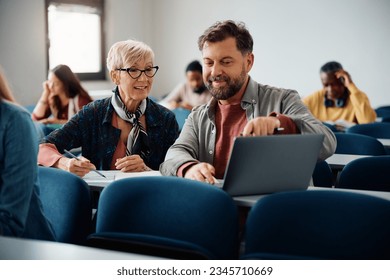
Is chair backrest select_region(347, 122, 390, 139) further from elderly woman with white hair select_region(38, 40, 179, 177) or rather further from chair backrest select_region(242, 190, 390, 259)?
chair backrest select_region(242, 190, 390, 259)

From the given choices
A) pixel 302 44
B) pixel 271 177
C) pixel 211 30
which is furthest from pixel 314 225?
pixel 302 44

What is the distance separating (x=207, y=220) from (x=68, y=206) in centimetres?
54

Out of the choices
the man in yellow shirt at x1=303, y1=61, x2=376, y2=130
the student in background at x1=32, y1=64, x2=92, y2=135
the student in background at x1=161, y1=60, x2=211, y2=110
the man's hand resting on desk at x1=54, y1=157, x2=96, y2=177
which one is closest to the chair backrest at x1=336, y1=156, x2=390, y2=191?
the man's hand resting on desk at x1=54, y1=157, x2=96, y2=177

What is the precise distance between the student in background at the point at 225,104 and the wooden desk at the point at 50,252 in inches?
31.2

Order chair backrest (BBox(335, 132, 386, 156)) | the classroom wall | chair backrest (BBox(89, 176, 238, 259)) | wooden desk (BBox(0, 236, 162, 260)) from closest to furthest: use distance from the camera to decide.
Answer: wooden desk (BBox(0, 236, 162, 260)) → chair backrest (BBox(89, 176, 238, 259)) → chair backrest (BBox(335, 132, 386, 156)) → the classroom wall

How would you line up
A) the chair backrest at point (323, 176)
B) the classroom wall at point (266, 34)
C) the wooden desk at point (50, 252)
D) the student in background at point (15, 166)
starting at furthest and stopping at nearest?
the classroom wall at point (266, 34)
the chair backrest at point (323, 176)
the student in background at point (15, 166)
the wooden desk at point (50, 252)

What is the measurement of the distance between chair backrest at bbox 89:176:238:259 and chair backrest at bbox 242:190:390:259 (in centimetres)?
11

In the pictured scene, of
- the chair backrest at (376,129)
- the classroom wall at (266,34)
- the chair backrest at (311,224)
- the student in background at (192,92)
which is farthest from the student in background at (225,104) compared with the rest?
the classroom wall at (266,34)

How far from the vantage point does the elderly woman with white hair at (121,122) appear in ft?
9.20

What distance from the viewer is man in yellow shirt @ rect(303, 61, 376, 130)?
5.28 m

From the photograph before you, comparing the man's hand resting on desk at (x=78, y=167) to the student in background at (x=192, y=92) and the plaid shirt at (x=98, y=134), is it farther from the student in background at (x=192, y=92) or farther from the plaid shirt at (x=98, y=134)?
the student in background at (x=192, y=92)

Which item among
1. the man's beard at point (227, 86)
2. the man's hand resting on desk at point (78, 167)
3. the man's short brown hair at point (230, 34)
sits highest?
the man's short brown hair at point (230, 34)

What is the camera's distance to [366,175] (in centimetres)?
264
